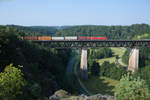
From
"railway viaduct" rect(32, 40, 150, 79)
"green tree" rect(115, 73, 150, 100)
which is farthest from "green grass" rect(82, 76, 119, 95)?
"green tree" rect(115, 73, 150, 100)

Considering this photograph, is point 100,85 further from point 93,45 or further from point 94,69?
point 93,45

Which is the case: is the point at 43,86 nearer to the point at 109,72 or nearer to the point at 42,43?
the point at 42,43

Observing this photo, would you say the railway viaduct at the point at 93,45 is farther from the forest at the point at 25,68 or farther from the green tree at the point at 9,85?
the green tree at the point at 9,85

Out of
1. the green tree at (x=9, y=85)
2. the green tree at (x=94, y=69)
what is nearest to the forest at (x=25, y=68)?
the green tree at (x=9, y=85)

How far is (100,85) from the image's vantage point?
47844 millimetres

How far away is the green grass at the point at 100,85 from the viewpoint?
4271 cm

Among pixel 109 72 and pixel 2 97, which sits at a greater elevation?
pixel 2 97

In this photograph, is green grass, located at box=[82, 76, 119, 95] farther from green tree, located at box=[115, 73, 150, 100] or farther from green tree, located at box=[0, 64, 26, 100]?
green tree, located at box=[0, 64, 26, 100]

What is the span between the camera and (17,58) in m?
29.1

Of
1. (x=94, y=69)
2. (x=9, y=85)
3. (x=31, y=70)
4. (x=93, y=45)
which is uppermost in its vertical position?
(x=9, y=85)

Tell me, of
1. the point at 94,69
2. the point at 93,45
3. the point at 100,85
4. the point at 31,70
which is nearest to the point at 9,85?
the point at 31,70

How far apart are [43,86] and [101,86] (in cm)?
2157

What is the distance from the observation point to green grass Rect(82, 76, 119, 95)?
140ft

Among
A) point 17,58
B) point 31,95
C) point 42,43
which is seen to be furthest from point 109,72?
point 31,95
